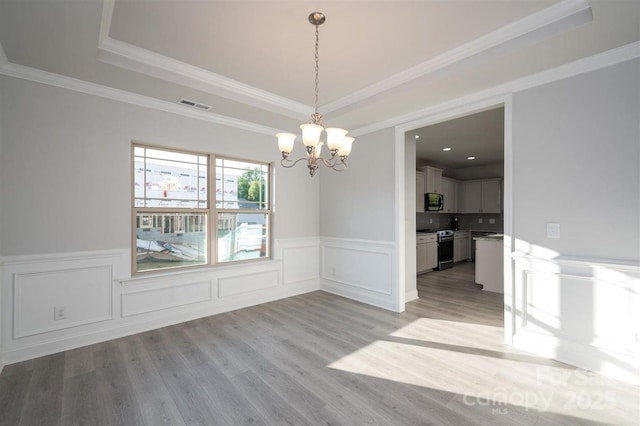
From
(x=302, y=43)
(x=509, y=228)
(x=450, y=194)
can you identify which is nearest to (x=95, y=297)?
(x=302, y=43)

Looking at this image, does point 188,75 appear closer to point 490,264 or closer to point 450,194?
point 490,264

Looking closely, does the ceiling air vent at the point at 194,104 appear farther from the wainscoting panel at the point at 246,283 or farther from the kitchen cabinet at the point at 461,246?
the kitchen cabinet at the point at 461,246

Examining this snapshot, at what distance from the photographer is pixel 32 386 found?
7.23 ft

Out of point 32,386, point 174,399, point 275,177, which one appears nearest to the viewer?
point 174,399

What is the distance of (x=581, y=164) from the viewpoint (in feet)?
8.16

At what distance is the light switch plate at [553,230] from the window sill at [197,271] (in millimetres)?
3438

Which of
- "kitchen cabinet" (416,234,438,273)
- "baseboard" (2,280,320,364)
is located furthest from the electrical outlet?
"kitchen cabinet" (416,234,438,273)

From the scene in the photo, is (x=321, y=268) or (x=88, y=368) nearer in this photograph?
(x=88, y=368)

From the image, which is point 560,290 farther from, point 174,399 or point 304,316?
point 174,399

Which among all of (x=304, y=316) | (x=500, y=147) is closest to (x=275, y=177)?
(x=304, y=316)

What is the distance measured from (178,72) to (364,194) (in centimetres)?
286

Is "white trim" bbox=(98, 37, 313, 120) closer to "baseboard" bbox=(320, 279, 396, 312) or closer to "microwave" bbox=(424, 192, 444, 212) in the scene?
"baseboard" bbox=(320, 279, 396, 312)

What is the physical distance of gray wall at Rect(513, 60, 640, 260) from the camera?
2.27 m

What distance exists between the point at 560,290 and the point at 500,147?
4176 millimetres
